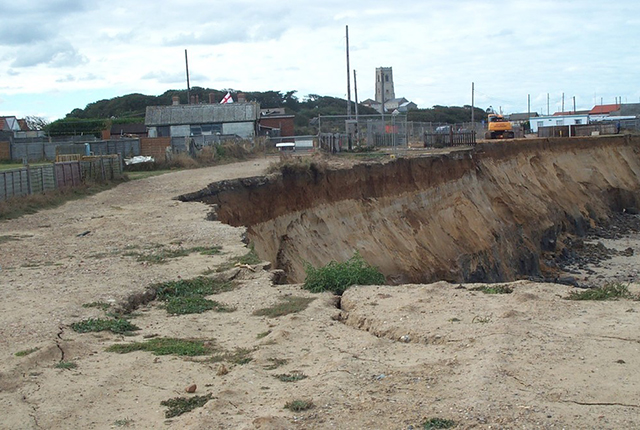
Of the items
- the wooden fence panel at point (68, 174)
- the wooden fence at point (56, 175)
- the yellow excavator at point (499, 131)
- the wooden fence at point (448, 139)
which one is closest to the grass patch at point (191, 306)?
the wooden fence at point (56, 175)

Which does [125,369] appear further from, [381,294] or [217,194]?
[217,194]

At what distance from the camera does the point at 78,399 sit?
6.49 metres

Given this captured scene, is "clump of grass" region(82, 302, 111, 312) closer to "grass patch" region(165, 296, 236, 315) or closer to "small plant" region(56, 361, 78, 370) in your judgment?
"grass patch" region(165, 296, 236, 315)

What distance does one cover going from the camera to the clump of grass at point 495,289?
10.0m

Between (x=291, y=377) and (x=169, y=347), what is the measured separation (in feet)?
5.60

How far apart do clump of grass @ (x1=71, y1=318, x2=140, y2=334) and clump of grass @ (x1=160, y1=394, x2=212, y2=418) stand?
247 cm

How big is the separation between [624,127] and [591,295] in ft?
195

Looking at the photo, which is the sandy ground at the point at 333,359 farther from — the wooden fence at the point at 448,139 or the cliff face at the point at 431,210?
the wooden fence at the point at 448,139

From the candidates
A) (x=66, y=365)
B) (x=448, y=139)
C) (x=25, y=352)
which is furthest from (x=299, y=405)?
(x=448, y=139)

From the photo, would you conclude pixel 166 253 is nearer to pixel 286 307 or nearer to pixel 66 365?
pixel 286 307

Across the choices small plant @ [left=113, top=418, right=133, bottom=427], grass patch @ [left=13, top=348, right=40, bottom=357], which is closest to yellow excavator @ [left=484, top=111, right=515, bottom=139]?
grass patch @ [left=13, top=348, right=40, bottom=357]

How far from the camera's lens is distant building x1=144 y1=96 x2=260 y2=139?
51.0m

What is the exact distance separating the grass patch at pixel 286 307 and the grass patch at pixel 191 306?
506 mm

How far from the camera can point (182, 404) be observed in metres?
6.44
